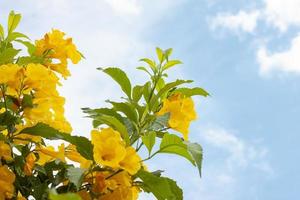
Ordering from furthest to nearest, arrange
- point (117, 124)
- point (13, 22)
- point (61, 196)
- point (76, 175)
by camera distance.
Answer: point (13, 22) → point (117, 124) → point (76, 175) → point (61, 196)

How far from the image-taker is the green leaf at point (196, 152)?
5.32ft

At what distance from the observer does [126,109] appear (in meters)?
1.82

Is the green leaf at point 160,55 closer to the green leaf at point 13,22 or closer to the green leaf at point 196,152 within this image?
the green leaf at point 196,152

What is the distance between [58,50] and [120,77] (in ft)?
1.62

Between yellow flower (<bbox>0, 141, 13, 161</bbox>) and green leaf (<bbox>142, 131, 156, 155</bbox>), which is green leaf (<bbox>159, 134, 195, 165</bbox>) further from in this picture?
yellow flower (<bbox>0, 141, 13, 161</bbox>)

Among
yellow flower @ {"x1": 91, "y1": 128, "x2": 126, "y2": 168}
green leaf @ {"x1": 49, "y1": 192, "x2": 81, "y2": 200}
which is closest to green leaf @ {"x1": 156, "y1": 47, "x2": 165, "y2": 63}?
yellow flower @ {"x1": 91, "y1": 128, "x2": 126, "y2": 168}

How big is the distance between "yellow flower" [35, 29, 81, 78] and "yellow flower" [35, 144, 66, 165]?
478mm

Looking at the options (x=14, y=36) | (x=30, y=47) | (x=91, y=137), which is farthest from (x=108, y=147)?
(x=14, y=36)

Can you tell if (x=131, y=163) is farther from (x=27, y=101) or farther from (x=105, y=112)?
(x=27, y=101)

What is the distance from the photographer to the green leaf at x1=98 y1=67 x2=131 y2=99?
1922 millimetres

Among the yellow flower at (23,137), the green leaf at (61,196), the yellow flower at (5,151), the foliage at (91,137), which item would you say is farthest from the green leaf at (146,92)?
the green leaf at (61,196)

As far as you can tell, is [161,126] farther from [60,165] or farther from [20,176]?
[20,176]

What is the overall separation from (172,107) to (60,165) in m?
0.47

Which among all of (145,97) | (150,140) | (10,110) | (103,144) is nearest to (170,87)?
→ (145,97)
